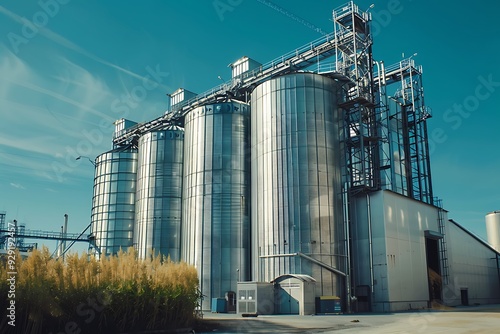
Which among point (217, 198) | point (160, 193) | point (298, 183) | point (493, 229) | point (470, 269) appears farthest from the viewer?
point (493, 229)

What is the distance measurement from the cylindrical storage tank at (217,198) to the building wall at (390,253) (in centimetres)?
1122

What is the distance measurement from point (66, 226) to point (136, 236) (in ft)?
62.6

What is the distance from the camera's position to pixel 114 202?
60.0 metres

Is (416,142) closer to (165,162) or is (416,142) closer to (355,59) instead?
(355,59)

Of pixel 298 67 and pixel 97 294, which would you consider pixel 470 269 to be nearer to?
pixel 298 67

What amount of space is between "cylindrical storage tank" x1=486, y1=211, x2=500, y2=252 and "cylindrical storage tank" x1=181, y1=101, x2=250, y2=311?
44586mm

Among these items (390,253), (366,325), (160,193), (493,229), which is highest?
(160,193)

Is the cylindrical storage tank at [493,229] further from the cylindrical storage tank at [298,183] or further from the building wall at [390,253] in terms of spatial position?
the cylindrical storage tank at [298,183]

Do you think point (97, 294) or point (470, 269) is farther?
point (470, 269)

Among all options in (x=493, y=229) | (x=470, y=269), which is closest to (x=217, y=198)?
(x=470, y=269)

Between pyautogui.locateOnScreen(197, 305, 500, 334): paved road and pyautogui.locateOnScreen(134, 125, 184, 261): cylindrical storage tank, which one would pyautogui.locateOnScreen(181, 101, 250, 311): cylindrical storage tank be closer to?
pyautogui.locateOnScreen(134, 125, 184, 261): cylindrical storage tank

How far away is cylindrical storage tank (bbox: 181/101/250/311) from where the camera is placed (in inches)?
1751

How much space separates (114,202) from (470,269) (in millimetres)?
43965

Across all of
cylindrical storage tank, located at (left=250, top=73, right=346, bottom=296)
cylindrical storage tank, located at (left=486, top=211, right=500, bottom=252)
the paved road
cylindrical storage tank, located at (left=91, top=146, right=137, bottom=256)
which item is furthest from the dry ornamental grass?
cylindrical storage tank, located at (left=486, top=211, right=500, bottom=252)
